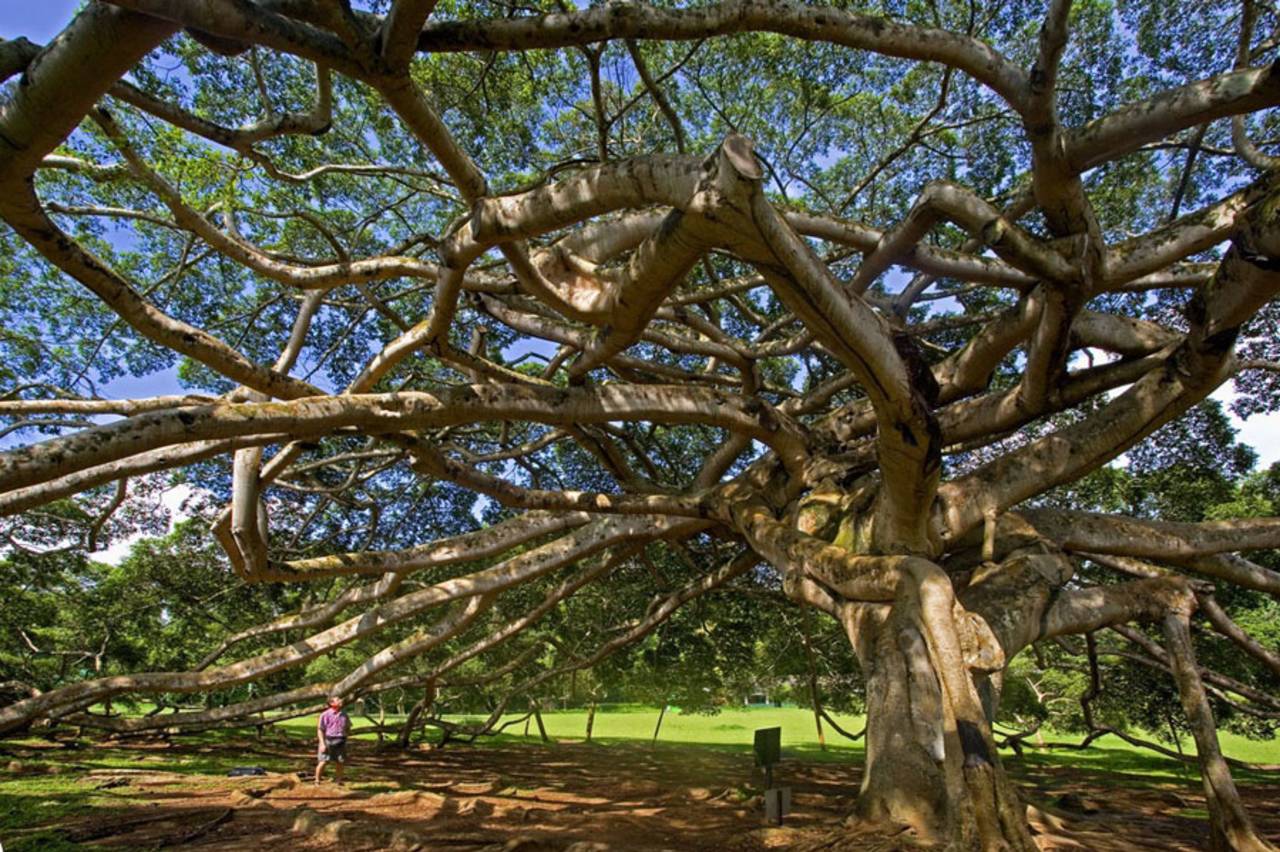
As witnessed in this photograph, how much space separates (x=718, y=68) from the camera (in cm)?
799

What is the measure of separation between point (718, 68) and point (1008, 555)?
622 cm

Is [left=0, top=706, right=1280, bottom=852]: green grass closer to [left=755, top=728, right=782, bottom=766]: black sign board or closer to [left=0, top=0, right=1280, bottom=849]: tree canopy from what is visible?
[left=0, top=0, right=1280, bottom=849]: tree canopy

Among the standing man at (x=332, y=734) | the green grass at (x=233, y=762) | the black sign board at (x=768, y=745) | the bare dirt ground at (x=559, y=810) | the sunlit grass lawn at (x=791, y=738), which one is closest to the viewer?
the bare dirt ground at (x=559, y=810)

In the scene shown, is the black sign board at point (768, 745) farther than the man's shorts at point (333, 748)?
No

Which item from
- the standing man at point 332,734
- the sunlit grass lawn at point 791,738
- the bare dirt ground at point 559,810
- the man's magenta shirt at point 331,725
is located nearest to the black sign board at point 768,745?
the bare dirt ground at point 559,810

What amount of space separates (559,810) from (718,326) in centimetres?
512

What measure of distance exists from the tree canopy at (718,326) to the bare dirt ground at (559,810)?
3.53 feet

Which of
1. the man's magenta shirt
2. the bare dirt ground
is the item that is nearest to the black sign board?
the bare dirt ground

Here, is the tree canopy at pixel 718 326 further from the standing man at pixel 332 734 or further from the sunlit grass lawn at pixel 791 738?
the sunlit grass lawn at pixel 791 738

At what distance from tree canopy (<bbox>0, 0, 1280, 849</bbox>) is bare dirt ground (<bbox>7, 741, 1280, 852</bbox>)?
1.08m

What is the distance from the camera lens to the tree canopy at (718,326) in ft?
10.4

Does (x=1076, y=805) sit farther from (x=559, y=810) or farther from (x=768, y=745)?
(x=559, y=810)

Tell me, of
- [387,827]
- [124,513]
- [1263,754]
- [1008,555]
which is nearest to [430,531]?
[124,513]

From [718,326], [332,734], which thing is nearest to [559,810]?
[332,734]
